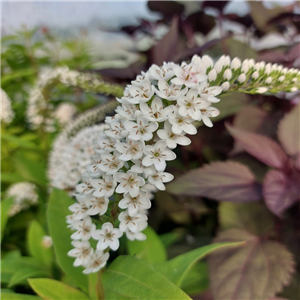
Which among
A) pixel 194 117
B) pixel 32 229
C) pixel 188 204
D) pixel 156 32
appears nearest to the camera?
pixel 194 117

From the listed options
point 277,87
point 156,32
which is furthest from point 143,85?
point 156,32

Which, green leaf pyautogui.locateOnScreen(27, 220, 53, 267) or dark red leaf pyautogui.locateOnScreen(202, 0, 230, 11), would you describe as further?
dark red leaf pyautogui.locateOnScreen(202, 0, 230, 11)

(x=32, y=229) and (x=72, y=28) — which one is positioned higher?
(x=72, y=28)

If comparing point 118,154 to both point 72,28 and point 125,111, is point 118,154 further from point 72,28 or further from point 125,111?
point 72,28

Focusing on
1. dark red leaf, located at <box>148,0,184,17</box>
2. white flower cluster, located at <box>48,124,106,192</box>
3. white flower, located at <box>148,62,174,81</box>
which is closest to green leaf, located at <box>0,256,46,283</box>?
white flower cluster, located at <box>48,124,106,192</box>

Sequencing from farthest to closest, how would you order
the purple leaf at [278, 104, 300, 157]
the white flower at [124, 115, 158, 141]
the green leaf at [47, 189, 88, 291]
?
1. the purple leaf at [278, 104, 300, 157]
2. the green leaf at [47, 189, 88, 291]
3. the white flower at [124, 115, 158, 141]

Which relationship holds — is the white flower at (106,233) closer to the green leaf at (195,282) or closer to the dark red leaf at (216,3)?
the green leaf at (195,282)

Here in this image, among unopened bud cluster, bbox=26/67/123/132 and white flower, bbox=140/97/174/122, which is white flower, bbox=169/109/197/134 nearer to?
white flower, bbox=140/97/174/122
